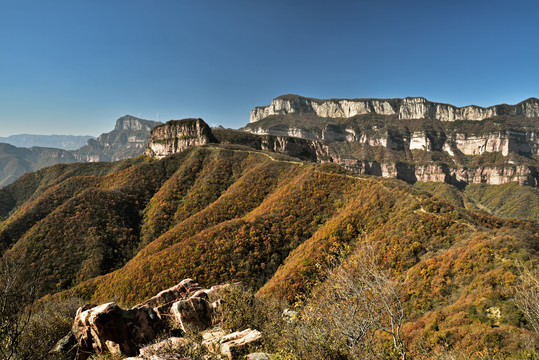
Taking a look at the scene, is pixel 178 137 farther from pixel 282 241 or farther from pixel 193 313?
pixel 193 313

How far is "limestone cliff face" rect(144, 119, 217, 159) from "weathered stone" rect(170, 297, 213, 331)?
368 ft

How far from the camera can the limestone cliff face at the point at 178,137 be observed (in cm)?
12519

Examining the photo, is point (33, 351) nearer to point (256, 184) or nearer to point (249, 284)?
point (249, 284)

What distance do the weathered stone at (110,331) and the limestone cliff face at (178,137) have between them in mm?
113068

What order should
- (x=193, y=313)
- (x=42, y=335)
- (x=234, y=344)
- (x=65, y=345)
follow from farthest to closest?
1. (x=193, y=313)
2. (x=65, y=345)
3. (x=42, y=335)
4. (x=234, y=344)

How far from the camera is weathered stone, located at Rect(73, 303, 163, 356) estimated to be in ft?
52.2

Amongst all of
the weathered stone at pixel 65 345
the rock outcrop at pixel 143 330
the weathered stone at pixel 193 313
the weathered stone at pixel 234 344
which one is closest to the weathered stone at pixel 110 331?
the rock outcrop at pixel 143 330

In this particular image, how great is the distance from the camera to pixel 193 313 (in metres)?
18.9

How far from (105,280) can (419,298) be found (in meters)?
54.0

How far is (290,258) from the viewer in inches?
1662

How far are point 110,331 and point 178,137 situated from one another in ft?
402

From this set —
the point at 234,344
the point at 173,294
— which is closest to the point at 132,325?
the point at 173,294

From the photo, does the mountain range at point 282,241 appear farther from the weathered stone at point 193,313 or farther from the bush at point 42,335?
the weathered stone at point 193,313

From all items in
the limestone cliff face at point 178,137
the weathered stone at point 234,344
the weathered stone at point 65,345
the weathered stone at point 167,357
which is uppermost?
the limestone cliff face at point 178,137
